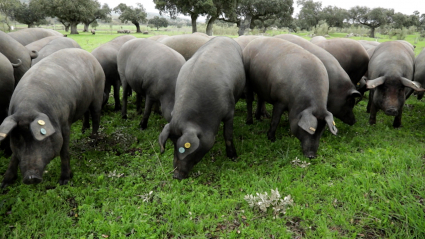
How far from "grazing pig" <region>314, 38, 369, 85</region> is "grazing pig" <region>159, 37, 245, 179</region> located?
5069 mm

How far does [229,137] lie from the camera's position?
6.71 metres

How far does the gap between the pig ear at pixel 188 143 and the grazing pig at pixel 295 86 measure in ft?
7.54

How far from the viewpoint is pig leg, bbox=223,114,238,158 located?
6562 millimetres

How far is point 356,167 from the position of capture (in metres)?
6.04

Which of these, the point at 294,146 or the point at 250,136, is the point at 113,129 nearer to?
the point at 250,136

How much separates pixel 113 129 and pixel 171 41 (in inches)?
169

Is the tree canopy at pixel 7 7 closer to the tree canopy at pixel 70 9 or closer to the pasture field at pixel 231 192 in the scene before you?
the tree canopy at pixel 70 9

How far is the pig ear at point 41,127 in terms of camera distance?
4441 millimetres

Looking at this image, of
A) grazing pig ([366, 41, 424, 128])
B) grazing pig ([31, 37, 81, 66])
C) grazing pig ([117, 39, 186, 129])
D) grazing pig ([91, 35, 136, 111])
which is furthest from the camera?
grazing pig ([91, 35, 136, 111])

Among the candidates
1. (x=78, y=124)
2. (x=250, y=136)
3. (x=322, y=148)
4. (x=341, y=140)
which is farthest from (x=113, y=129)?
(x=341, y=140)

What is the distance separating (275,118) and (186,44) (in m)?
4.91

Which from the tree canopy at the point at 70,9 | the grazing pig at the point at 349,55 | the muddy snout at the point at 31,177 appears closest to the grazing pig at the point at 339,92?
the grazing pig at the point at 349,55

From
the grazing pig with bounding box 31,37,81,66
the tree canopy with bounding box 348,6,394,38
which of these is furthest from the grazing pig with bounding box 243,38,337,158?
the tree canopy with bounding box 348,6,394,38

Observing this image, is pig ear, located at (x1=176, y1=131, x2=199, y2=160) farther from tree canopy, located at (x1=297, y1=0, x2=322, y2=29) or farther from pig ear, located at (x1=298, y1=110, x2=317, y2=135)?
tree canopy, located at (x1=297, y1=0, x2=322, y2=29)
